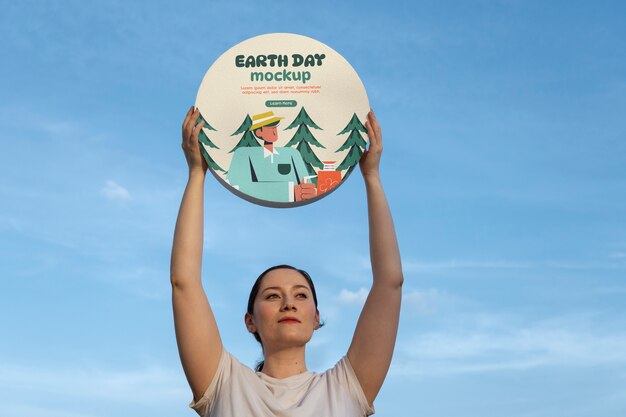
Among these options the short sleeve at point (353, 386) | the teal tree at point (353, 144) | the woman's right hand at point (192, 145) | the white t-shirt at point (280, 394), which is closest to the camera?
the white t-shirt at point (280, 394)

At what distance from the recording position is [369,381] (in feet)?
16.1

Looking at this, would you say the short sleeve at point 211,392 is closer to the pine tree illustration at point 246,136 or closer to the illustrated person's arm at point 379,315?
the illustrated person's arm at point 379,315

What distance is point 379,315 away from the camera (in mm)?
4945

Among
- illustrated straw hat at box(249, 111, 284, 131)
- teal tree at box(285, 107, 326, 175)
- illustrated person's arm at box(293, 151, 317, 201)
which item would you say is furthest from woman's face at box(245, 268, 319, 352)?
illustrated straw hat at box(249, 111, 284, 131)

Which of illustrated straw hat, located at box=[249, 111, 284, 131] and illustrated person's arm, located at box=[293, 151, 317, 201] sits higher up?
illustrated straw hat, located at box=[249, 111, 284, 131]

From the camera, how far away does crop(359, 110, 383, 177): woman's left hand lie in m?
5.48

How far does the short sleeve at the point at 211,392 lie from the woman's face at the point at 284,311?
1.13ft

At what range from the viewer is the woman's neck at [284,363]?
4.96 meters

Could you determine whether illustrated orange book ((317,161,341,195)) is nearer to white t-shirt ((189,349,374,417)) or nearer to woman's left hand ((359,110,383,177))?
woman's left hand ((359,110,383,177))

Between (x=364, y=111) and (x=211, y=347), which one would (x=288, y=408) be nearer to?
(x=211, y=347)

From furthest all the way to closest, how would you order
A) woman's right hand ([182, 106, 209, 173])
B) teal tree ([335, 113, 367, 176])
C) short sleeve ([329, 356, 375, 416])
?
teal tree ([335, 113, 367, 176]) → woman's right hand ([182, 106, 209, 173]) → short sleeve ([329, 356, 375, 416])

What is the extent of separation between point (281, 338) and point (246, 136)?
1.53 m

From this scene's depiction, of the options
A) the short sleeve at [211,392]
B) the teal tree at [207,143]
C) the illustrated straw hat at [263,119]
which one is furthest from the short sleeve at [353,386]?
the illustrated straw hat at [263,119]

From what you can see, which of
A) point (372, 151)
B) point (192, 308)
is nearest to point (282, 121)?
point (372, 151)
